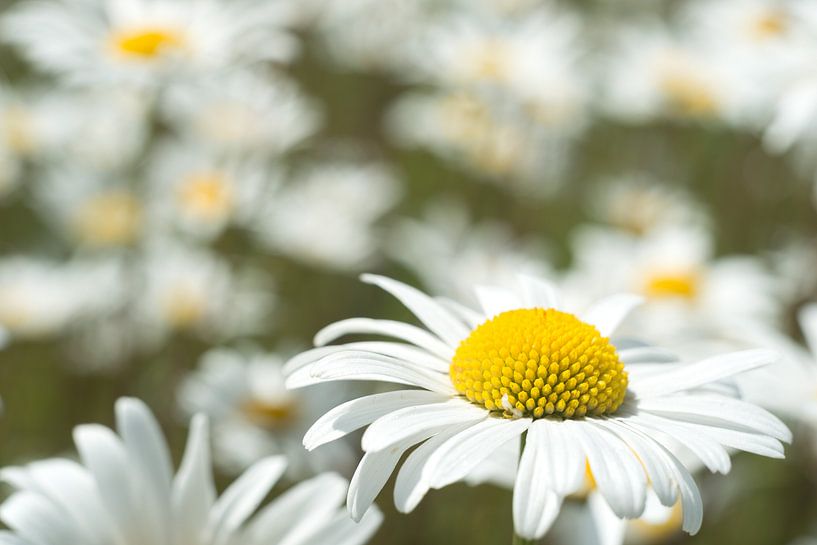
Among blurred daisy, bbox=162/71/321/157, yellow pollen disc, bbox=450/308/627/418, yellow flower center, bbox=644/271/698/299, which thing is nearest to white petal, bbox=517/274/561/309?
yellow pollen disc, bbox=450/308/627/418

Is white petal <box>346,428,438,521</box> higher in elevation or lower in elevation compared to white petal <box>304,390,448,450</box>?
lower

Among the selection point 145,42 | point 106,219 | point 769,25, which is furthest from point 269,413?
point 769,25

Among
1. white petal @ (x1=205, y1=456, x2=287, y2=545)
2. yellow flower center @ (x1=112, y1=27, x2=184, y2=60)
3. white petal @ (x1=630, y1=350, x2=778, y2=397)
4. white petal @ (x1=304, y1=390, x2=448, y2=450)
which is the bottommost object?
white petal @ (x1=630, y1=350, x2=778, y2=397)

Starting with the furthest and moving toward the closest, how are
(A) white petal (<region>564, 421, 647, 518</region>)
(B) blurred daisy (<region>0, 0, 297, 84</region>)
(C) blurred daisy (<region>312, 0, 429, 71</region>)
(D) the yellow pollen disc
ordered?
(C) blurred daisy (<region>312, 0, 429, 71</region>) < (B) blurred daisy (<region>0, 0, 297, 84</region>) < (D) the yellow pollen disc < (A) white petal (<region>564, 421, 647, 518</region>)

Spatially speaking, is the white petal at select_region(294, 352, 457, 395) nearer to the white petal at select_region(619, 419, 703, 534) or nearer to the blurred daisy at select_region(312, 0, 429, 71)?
the white petal at select_region(619, 419, 703, 534)

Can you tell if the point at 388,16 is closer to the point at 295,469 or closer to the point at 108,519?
the point at 295,469

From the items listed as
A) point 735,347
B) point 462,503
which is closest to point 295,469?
point 462,503

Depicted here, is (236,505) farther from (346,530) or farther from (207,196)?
(207,196)
